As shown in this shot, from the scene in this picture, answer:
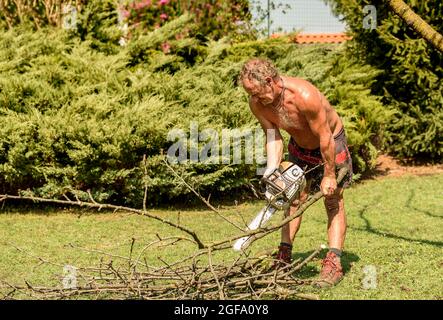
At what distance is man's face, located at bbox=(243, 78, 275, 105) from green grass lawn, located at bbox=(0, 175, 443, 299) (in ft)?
4.45

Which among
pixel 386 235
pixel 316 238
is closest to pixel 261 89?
pixel 316 238

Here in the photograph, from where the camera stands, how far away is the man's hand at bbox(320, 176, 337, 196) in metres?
5.71

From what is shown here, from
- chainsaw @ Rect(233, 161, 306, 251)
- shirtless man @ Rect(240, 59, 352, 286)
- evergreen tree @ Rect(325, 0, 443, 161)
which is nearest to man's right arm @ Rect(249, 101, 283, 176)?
shirtless man @ Rect(240, 59, 352, 286)

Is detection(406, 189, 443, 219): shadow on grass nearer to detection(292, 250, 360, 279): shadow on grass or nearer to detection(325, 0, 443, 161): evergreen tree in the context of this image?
detection(325, 0, 443, 161): evergreen tree

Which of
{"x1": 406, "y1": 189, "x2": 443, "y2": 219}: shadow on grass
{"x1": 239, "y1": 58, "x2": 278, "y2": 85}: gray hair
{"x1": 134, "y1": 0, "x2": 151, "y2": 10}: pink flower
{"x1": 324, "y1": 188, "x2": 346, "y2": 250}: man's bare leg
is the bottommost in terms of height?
{"x1": 406, "y1": 189, "x2": 443, "y2": 219}: shadow on grass

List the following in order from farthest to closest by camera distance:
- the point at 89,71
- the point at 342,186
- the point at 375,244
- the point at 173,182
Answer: the point at 89,71, the point at 173,182, the point at 375,244, the point at 342,186

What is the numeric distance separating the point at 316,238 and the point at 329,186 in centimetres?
190

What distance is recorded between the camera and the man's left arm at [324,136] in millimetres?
5613

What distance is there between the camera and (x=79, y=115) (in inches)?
349

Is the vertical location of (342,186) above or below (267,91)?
below

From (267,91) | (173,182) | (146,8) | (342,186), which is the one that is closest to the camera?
(267,91)
